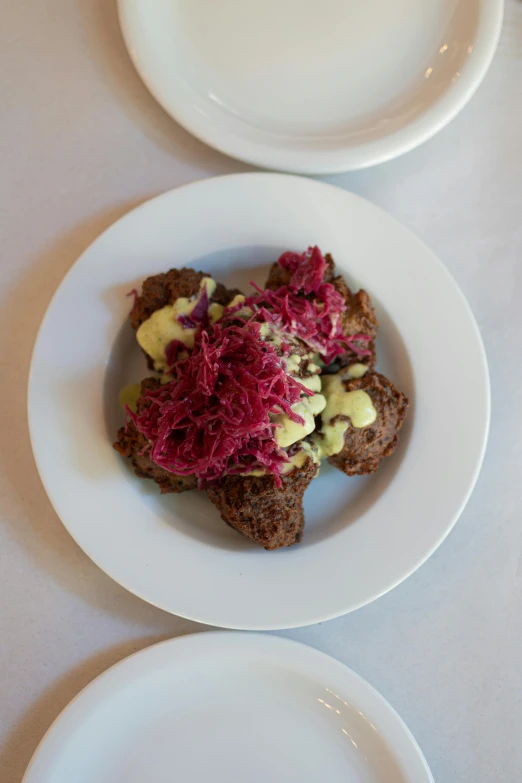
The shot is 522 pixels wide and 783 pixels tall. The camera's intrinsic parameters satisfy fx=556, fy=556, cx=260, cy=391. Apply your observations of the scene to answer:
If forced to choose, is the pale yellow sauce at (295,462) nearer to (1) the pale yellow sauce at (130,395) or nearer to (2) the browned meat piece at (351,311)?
(2) the browned meat piece at (351,311)

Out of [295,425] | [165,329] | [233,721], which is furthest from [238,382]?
[233,721]

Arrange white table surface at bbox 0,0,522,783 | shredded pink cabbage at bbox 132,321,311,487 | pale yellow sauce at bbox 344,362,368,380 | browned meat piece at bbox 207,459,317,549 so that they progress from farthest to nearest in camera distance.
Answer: white table surface at bbox 0,0,522,783, pale yellow sauce at bbox 344,362,368,380, browned meat piece at bbox 207,459,317,549, shredded pink cabbage at bbox 132,321,311,487

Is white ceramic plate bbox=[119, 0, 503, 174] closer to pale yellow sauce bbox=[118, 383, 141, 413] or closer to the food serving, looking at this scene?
the food serving

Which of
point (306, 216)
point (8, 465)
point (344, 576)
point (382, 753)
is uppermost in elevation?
point (306, 216)

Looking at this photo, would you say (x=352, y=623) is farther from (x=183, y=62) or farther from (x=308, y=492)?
(x=183, y=62)

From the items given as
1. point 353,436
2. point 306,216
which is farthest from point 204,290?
point 353,436

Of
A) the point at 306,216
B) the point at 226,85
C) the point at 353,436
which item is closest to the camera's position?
the point at 353,436

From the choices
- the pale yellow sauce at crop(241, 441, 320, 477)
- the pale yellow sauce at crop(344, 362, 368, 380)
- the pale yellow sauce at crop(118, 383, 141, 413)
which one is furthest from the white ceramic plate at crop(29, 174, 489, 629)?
the pale yellow sauce at crop(241, 441, 320, 477)
